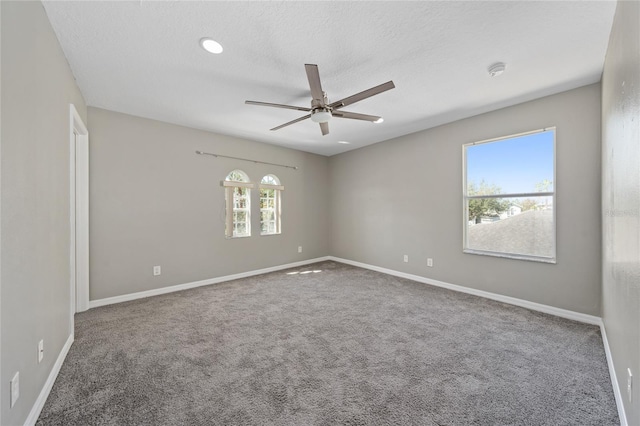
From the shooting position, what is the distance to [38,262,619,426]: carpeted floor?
1.54 metres

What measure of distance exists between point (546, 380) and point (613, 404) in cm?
32

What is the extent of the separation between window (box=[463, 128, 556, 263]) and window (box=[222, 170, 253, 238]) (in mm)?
3653

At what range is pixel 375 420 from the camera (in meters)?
1.49

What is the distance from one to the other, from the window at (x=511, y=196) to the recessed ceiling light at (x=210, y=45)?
3.46 metres

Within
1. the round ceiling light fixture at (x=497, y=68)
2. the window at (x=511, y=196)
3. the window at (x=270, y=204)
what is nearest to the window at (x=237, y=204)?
the window at (x=270, y=204)

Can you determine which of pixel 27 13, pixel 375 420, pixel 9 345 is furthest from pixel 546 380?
pixel 27 13

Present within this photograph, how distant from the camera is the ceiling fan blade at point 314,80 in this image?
1836 millimetres

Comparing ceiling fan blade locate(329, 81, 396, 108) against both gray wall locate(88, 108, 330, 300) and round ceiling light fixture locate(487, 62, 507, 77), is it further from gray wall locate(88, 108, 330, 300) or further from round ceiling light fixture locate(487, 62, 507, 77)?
gray wall locate(88, 108, 330, 300)

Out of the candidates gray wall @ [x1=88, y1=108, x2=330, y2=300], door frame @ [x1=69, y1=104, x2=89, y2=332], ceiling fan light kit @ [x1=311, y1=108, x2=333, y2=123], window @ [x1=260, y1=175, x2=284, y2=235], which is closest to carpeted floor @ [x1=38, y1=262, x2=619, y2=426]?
door frame @ [x1=69, y1=104, x2=89, y2=332]

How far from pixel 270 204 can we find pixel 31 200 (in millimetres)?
3680

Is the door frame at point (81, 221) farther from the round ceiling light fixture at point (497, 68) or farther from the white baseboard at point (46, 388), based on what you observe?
the round ceiling light fixture at point (497, 68)

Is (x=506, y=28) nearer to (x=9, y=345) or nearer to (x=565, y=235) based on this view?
(x=565, y=235)

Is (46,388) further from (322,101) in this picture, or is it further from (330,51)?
(330,51)

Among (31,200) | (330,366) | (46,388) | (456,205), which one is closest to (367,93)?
(330,366)
